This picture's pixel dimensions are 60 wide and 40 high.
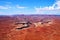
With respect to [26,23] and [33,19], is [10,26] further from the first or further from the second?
[33,19]

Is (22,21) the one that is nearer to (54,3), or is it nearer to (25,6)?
(25,6)

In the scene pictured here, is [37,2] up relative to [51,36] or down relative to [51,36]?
up

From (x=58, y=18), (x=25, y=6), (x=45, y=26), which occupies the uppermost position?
(x=25, y=6)

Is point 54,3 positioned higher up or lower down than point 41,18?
higher up

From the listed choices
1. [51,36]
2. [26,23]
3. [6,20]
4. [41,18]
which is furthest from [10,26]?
[51,36]

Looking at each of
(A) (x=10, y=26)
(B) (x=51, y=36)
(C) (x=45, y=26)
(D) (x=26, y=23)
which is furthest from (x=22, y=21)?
(B) (x=51, y=36)

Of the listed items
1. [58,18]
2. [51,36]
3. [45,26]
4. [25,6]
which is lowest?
[51,36]
